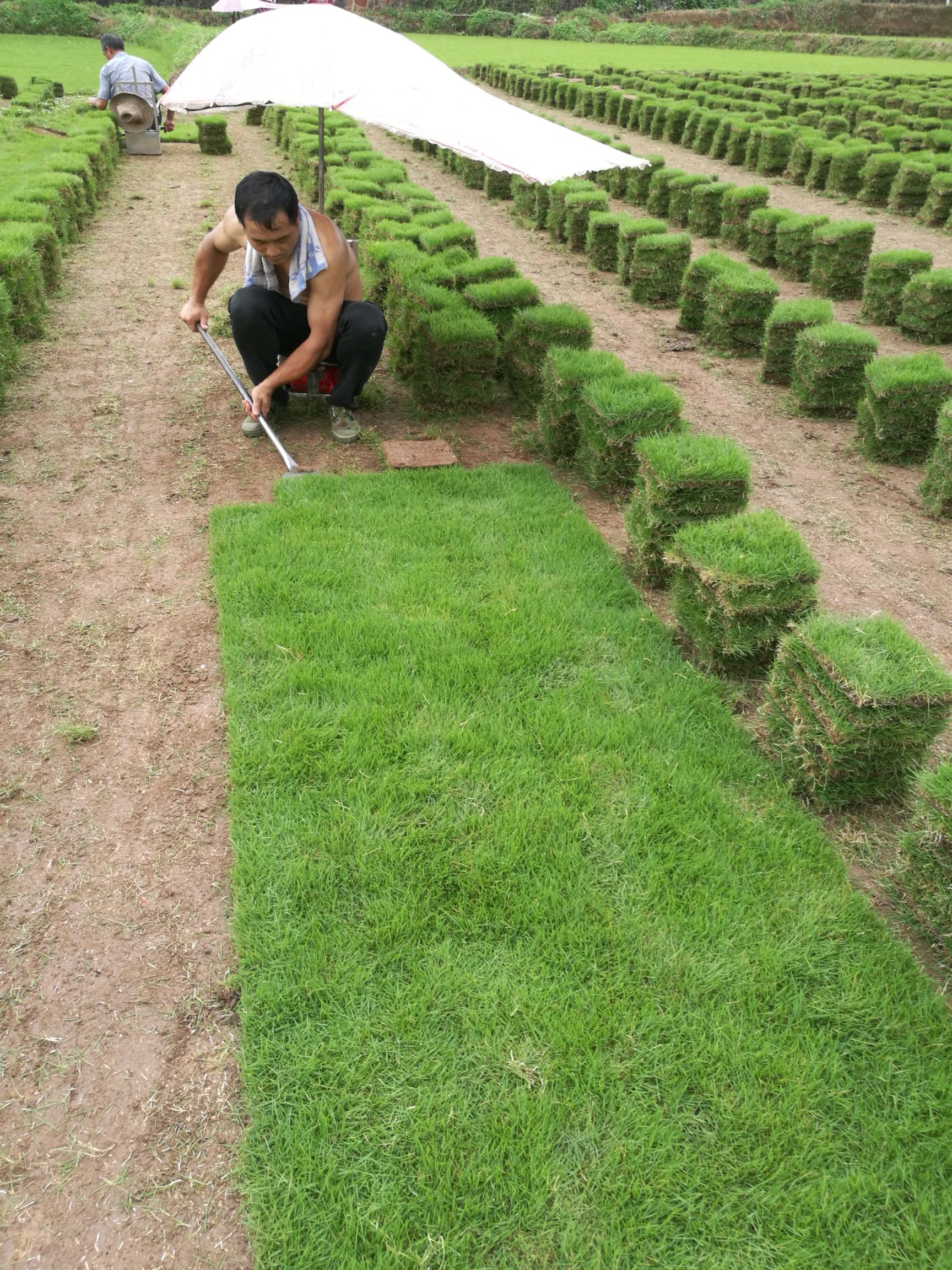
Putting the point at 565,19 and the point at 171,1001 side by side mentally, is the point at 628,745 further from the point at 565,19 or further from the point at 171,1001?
the point at 565,19

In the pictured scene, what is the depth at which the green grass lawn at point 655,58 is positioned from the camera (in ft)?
108

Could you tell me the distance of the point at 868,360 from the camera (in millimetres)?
6508

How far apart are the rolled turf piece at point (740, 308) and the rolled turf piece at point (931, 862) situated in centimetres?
600

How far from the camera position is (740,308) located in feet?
25.1

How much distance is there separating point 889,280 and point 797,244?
1.75 meters

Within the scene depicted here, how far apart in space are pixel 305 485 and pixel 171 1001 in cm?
328

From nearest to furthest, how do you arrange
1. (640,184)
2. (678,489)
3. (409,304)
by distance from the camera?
1. (678,489)
2. (409,304)
3. (640,184)

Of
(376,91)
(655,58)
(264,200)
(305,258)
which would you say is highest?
(655,58)

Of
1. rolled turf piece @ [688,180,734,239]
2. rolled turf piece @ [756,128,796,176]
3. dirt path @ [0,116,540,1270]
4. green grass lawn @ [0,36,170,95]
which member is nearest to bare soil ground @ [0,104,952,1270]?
dirt path @ [0,116,540,1270]

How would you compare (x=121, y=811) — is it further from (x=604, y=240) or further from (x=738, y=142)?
(x=738, y=142)

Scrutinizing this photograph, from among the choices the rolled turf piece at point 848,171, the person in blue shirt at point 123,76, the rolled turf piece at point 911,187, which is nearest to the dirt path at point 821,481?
the rolled turf piece at point 911,187

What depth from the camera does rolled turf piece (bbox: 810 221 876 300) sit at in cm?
905

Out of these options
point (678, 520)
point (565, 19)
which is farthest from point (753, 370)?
point (565, 19)

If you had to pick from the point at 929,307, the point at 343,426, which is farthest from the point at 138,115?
the point at 929,307
